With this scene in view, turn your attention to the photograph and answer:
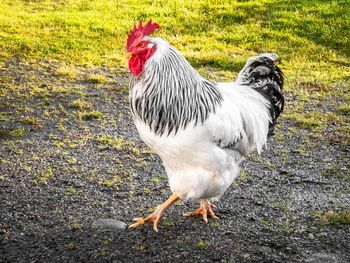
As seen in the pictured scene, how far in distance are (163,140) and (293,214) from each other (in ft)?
5.92

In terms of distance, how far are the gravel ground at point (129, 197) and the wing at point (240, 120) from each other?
87 cm

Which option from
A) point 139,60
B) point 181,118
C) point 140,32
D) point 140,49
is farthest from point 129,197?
point 140,32

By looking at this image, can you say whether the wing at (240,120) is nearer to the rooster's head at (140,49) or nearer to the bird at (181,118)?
the bird at (181,118)

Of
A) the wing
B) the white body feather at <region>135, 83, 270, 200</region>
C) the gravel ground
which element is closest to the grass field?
the gravel ground

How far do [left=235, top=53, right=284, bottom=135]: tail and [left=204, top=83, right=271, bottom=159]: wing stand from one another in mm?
92

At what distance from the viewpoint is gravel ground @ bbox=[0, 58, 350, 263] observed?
148 inches

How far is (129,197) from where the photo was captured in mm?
4715

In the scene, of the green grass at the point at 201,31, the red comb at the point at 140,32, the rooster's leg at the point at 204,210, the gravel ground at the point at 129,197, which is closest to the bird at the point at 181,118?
the red comb at the point at 140,32

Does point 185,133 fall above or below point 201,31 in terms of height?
below

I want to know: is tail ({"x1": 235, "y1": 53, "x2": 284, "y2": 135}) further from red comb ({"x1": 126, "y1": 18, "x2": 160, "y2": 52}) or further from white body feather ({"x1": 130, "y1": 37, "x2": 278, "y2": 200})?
red comb ({"x1": 126, "y1": 18, "x2": 160, "y2": 52})

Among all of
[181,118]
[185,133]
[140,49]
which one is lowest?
[185,133]

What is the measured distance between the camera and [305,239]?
13.1ft

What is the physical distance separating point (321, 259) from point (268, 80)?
1992 mm

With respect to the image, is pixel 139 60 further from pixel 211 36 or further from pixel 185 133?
pixel 211 36
